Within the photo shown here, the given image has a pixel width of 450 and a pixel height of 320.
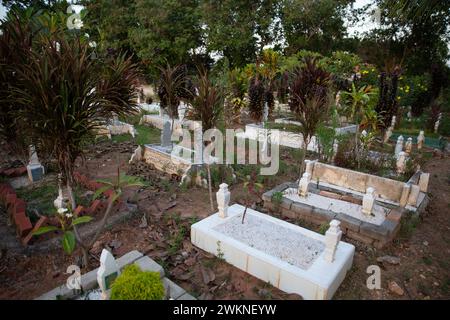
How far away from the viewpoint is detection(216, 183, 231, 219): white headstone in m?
3.89

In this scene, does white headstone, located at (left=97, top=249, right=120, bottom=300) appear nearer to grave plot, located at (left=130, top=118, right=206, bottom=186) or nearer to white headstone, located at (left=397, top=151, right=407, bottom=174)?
grave plot, located at (left=130, top=118, right=206, bottom=186)

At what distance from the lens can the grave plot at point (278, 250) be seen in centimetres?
292

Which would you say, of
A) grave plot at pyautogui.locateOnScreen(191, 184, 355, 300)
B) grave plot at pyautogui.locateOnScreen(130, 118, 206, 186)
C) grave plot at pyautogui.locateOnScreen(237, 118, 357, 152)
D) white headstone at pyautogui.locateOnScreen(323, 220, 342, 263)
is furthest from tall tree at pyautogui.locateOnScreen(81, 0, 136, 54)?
white headstone at pyautogui.locateOnScreen(323, 220, 342, 263)

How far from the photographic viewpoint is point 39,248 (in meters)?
3.44

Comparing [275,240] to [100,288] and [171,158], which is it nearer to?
[100,288]

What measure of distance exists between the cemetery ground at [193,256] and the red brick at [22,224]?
0.54 ft

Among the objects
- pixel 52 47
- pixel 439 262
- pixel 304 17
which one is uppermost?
pixel 304 17

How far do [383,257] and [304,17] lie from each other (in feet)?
61.2

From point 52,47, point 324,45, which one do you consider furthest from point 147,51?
point 52,47

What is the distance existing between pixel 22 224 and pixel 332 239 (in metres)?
3.75

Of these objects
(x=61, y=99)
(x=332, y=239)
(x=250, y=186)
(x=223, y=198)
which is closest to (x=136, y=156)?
(x=250, y=186)

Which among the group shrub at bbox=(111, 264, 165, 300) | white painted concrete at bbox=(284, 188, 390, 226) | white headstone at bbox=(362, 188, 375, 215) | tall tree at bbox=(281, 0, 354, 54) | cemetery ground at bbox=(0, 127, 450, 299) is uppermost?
tall tree at bbox=(281, 0, 354, 54)
